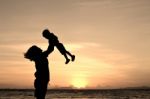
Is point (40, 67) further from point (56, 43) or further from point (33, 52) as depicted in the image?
point (56, 43)

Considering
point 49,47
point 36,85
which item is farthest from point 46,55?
point 36,85

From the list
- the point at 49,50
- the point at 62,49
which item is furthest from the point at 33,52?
the point at 62,49

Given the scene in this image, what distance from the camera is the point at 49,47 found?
8531 millimetres

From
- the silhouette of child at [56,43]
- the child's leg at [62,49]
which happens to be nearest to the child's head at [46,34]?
the silhouette of child at [56,43]

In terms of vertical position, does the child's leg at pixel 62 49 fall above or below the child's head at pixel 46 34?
below

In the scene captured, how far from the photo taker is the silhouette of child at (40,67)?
336 inches

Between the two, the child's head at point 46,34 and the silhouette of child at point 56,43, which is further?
the child's head at point 46,34

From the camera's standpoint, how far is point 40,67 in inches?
339

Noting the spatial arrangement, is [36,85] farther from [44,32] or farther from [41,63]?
[44,32]

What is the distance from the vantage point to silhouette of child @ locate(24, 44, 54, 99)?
28.0ft

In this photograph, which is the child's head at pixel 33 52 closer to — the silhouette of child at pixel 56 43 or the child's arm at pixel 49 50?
the child's arm at pixel 49 50

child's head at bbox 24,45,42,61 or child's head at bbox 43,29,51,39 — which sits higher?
child's head at bbox 43,29,51,39

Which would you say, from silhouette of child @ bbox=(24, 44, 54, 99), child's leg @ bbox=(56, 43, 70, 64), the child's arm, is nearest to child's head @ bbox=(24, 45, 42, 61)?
silhouette of child @ bbox=(24, 44, 54, 99)

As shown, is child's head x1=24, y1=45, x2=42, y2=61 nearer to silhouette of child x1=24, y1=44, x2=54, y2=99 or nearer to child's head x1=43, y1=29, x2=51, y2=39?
silhouette of child x1=24, y1=44, x2=54, y2=99
